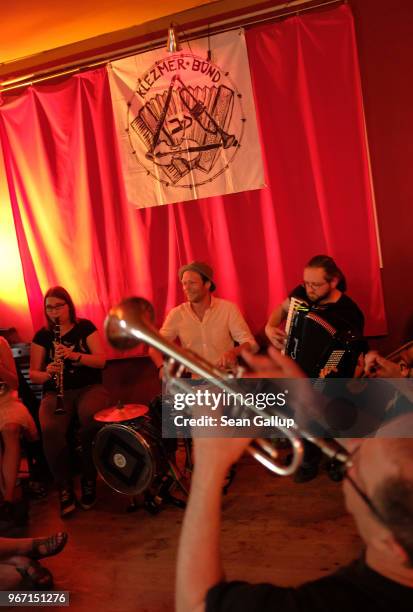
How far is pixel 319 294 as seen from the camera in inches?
118

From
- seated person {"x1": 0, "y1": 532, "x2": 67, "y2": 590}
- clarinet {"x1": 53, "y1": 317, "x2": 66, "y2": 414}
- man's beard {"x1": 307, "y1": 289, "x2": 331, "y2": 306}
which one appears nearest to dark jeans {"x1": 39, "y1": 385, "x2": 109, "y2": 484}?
clarinet {"x1": 53, "y1": 317, "x2": 66, "y2": 414}

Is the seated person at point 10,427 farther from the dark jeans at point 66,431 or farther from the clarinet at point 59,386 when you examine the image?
the clarinet at point 59,386

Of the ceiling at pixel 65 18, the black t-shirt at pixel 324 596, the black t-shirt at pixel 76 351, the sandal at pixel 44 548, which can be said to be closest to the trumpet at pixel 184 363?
the black t-shirt at pixel 324 596

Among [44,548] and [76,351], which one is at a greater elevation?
[76,351]

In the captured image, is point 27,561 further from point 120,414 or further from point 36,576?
point 120,414

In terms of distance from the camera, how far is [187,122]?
3.53 m

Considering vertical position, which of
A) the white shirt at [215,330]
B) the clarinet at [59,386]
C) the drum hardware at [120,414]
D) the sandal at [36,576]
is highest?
the white shirt at [215,330]

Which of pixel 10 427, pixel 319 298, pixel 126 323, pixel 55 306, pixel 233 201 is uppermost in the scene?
pixel 233 201

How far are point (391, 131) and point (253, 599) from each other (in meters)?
2.96

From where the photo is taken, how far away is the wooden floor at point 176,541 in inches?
91.0

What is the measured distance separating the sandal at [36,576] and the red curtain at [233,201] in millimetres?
1868

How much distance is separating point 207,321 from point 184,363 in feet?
6.94

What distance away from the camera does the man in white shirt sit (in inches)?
130

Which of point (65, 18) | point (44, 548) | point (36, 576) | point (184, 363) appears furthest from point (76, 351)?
point (184, 363)
